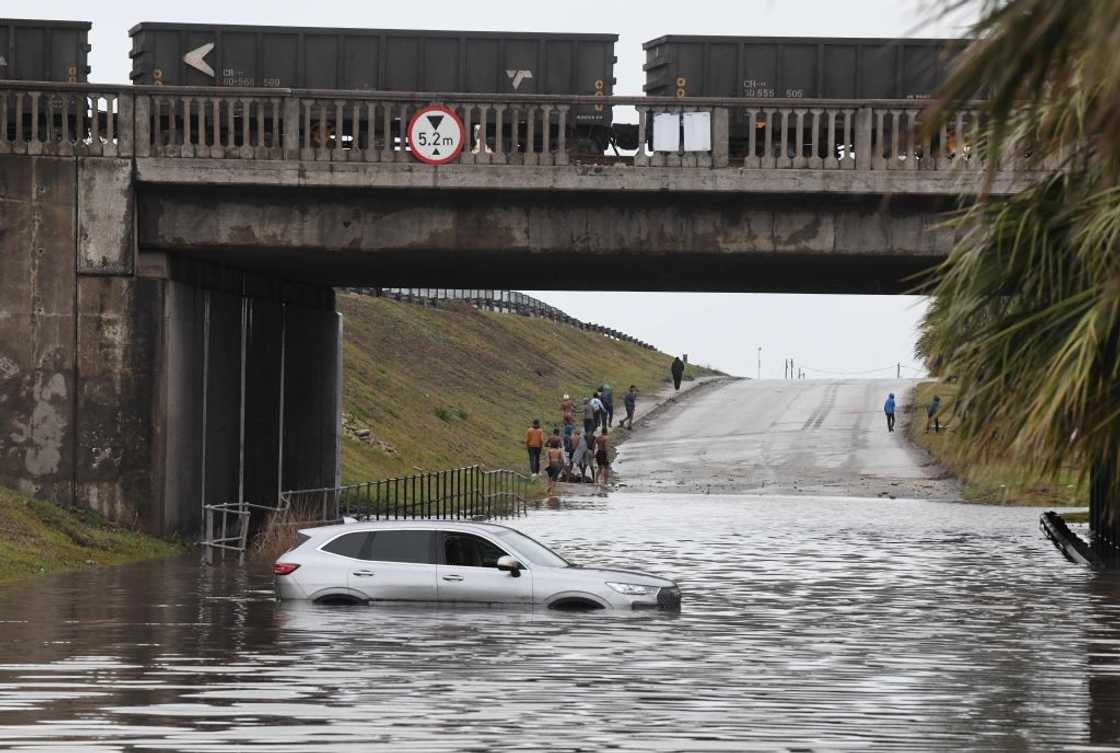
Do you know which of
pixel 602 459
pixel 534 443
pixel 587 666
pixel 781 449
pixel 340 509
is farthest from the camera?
pixel 781 449

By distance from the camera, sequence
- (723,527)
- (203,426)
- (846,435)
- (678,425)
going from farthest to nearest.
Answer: (678,425) < (846,435) < (723,527) < (203,426)

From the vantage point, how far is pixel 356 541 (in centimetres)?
2192

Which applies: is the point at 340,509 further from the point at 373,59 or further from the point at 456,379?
the point at 456,379

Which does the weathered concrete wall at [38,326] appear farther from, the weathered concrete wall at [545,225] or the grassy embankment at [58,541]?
the weathered concrete wall at [545,225]

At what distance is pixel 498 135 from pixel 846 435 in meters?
45.2

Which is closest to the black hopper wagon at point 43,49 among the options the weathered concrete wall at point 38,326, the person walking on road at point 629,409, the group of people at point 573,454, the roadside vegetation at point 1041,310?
the weathered concrete wall at point 38,326

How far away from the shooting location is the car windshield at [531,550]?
21.8 metres

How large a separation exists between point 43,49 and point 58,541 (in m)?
11.9

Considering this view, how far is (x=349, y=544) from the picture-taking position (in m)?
22.0

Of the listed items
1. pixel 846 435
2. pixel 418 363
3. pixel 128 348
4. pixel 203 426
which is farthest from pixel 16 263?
pixel 418 363

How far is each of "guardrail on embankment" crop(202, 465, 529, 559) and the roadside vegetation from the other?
1285cm

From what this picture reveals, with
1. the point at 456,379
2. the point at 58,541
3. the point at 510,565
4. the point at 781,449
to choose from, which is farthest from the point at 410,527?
the point at 456,379

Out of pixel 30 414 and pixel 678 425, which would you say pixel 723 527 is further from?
pixel 678 425

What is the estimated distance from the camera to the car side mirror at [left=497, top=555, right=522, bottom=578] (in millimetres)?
21234
